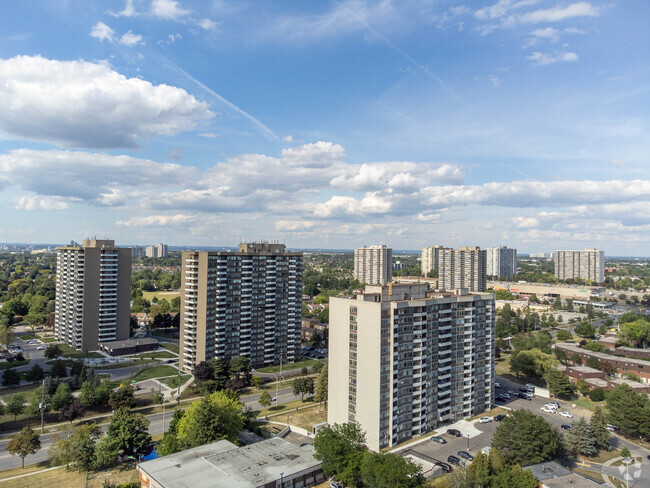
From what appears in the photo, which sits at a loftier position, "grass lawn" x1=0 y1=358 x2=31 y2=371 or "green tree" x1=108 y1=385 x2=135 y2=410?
"green tree" x1=108 y1=385 x2=135 y2=410

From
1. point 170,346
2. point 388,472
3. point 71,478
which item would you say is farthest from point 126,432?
point 170,346

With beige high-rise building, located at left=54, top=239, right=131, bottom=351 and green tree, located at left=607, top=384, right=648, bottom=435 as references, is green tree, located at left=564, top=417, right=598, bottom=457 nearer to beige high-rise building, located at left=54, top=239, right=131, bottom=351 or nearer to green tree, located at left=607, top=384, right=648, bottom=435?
green tree, located at left=607, top=384, right=648, bottom=435

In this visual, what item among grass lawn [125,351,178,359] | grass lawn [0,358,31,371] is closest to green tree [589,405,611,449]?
grass lawn [125,351,178,359]

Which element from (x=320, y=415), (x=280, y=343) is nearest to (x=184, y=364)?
(x=280, y=343)

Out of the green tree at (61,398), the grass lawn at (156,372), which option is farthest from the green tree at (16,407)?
the grass lawn at (156,372)

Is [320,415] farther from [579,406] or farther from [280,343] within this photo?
[579,406]
